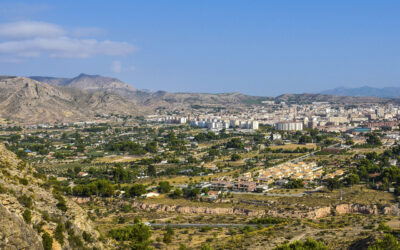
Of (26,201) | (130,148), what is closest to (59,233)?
(26,201)

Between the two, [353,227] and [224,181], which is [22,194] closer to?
[353,227]

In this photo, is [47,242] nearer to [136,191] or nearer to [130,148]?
[136,191]

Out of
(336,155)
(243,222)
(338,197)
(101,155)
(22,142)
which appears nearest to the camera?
(243,222)

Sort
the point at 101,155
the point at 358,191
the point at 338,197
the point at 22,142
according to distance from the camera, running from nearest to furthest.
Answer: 1. the point at 338,197
2. the point at 358,191
3. the point at 101,155
4. the point at 22,142

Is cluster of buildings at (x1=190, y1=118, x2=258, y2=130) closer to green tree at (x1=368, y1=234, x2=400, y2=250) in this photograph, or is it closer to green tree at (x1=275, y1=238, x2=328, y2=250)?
green tree at (x1=275, y1=238, x2=328, y2=250)

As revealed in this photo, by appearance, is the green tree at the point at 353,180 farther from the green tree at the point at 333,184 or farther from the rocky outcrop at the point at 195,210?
the rocky outcrop at the point at 195,210

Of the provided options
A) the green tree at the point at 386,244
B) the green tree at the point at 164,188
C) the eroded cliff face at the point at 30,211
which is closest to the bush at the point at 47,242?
the eroded cliff face at the point at 30,211

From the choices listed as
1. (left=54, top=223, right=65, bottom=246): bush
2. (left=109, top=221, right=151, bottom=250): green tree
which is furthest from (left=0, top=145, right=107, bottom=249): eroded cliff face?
(left=109, top=221, right=151, bottom=250): green tree

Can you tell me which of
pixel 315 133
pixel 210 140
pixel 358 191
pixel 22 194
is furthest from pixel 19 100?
pixel 22 194
